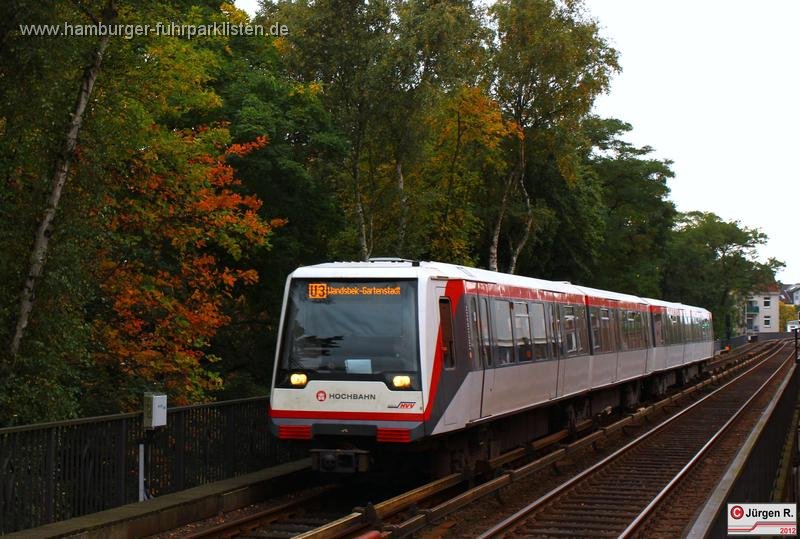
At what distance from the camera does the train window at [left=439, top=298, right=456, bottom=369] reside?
13750 mm

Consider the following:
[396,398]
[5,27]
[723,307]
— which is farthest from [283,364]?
[723,307]

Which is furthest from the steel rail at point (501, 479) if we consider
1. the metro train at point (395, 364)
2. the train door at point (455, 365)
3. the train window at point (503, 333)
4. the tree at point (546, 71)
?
the tree at point (546, 71)

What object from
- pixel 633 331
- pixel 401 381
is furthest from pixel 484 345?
pixel 633 331

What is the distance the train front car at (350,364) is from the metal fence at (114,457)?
1300mm

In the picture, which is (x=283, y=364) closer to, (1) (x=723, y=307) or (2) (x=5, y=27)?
(2) (x=5, y=27)

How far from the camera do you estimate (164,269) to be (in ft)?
71.8

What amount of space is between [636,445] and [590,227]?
3044 centimetres

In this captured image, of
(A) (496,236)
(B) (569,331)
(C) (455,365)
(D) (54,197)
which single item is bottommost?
(C) (455,365)

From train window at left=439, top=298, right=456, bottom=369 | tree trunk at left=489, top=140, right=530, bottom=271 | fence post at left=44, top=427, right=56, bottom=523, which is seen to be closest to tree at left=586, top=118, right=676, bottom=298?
tree trunk at left=489, top=140, right=530, bottom=271

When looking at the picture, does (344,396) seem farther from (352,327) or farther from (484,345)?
(484,345)

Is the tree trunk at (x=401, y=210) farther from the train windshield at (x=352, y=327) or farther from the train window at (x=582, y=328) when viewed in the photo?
the train windshield at (x=352, y=327)

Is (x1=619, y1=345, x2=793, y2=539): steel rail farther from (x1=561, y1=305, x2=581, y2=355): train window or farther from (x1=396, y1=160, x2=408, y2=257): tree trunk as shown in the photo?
(x1=396, y1=160, x2=408, y2=257): tree trunk

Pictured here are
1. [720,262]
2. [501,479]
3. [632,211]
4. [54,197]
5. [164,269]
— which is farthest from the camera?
[720,262]

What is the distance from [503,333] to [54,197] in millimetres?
6645
